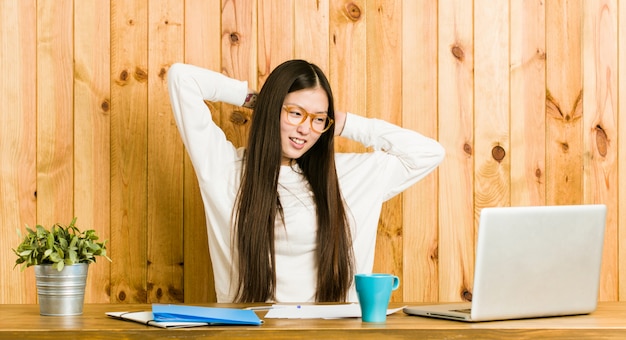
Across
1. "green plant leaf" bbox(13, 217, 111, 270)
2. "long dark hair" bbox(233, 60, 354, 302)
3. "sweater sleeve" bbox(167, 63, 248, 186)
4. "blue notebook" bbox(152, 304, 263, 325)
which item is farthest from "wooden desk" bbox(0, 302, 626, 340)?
"sweater sleeve" bbox(167, 63, 248, 186)

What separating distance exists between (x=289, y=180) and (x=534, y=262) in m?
1.11

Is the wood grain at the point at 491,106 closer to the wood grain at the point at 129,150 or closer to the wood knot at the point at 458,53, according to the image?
the wood knot at the point at 458,53

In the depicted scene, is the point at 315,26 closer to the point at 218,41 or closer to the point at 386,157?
the point at 218,41

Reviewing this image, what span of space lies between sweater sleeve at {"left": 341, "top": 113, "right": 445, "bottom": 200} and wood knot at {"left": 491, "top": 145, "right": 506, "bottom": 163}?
244mm

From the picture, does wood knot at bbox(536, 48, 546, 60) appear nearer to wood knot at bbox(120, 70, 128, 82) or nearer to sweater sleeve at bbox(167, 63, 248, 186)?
sweater sleeve at bbox(167, 63, 248, 186)

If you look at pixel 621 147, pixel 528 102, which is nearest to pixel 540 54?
pixel 528 102

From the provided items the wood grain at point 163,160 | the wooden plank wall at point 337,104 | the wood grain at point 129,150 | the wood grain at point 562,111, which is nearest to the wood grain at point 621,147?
the wooden plank wall at point 337,104

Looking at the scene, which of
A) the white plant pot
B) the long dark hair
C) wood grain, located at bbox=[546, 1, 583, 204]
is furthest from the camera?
wood grain, located at bbox=[546, 1, 583, 204]

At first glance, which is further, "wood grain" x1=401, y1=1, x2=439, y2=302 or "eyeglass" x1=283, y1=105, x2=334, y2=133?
"wood grain" x1=401, y1=1, x2=439, y2=302

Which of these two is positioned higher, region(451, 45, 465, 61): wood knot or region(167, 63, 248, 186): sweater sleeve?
region(451, 45, 465, 61): wood knot

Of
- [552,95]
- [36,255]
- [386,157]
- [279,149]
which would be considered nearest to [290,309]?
[36,255]

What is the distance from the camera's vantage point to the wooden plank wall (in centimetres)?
264

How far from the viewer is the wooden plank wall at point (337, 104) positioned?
104 inches

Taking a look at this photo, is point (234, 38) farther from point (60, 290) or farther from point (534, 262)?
point (534, 262)
